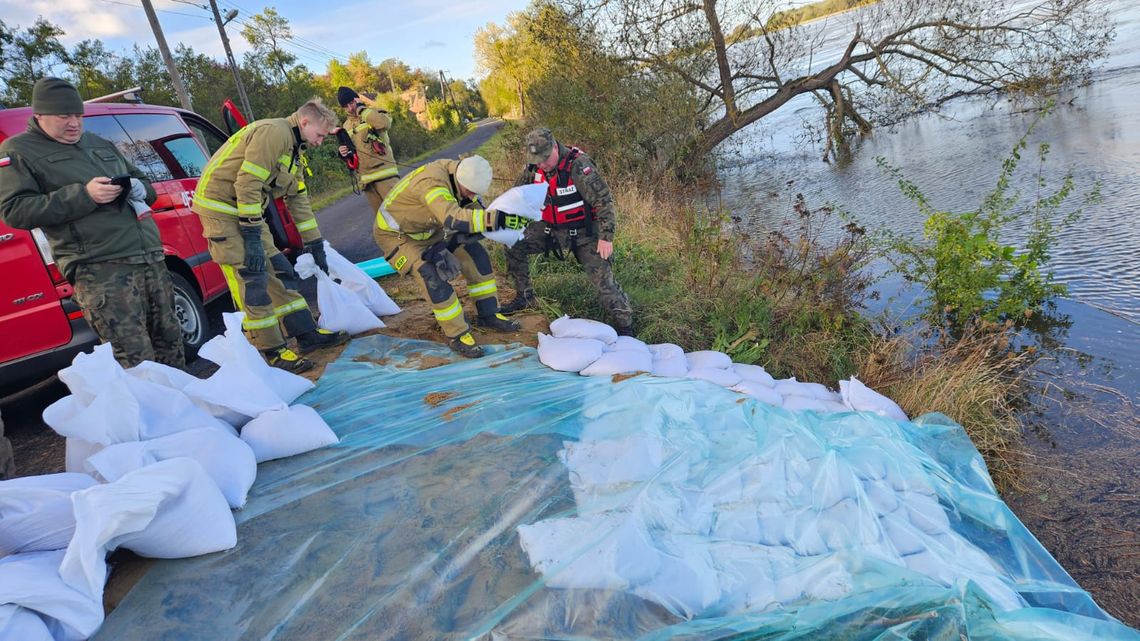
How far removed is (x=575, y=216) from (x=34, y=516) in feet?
10.6

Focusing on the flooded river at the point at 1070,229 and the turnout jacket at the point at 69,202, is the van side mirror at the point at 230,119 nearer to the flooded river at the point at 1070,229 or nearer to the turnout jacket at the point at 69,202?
the turnout jacket at the point at 69,202

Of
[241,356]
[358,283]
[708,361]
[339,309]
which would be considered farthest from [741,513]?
[358,283]

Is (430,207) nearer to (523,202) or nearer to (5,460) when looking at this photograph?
(523,202)

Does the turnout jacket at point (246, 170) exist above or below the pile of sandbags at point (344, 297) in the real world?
above

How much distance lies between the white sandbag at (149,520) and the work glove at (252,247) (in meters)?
1.83

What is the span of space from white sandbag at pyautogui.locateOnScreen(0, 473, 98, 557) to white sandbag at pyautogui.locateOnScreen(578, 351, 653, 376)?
208 centimetres

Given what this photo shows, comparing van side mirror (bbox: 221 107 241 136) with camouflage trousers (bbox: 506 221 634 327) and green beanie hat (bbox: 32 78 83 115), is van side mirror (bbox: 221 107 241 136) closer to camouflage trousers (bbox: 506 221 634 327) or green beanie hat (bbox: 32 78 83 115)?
green beanie hat (bbox: 32 78 83 115)

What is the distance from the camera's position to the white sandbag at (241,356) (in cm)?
273

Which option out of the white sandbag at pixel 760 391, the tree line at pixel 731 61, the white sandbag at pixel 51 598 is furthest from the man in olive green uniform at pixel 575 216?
the tree line at pixel 731 61

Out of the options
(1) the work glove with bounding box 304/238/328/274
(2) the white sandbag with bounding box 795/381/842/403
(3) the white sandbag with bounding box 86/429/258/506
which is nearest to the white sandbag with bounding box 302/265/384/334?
(1) the work glove with bounding box 304/238/328/274

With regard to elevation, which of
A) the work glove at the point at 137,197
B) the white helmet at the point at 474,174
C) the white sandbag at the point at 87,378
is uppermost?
the work glove at the point at 137,197

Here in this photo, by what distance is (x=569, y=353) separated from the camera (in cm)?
336

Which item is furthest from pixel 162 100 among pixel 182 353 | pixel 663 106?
pixel 182 353

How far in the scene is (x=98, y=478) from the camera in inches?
81.9
